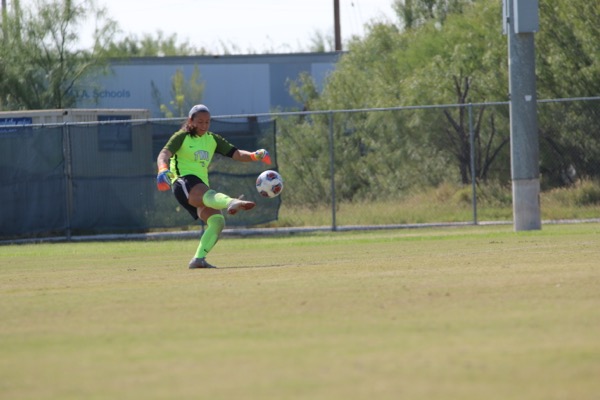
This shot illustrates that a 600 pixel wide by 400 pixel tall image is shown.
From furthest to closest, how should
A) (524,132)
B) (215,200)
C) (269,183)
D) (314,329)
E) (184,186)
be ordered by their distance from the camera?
1. (524,132)
2. (269,183)
3. (184,186)
4. (215,200)
5. (314,329)

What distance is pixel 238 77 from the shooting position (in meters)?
55.4

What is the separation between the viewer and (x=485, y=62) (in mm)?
32719

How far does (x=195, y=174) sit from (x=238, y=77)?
134 feet

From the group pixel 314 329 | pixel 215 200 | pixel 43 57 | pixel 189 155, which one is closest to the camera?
pixel 314 329

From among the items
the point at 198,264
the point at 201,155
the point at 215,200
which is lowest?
the point at 198,264

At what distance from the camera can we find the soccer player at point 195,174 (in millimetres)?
14586

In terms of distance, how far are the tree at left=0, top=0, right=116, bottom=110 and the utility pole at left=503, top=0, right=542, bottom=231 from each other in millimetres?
23264

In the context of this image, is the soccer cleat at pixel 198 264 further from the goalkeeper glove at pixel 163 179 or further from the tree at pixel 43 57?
the tree at pixel 43 57

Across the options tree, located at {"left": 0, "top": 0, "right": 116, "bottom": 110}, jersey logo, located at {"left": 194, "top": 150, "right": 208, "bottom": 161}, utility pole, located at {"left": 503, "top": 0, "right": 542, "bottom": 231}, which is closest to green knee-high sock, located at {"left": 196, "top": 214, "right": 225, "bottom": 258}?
jersey logo, located at {"left": 194, "top": 150, "right": 208, "bottom": 161}

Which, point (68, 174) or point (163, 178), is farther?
point (68, 174)

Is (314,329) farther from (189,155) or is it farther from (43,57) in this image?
(43,57)

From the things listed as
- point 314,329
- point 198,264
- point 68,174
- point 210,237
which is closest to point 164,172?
point 210,237

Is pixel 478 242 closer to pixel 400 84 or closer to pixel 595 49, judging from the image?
pixel 595 49

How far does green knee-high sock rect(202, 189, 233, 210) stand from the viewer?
47.2ft
